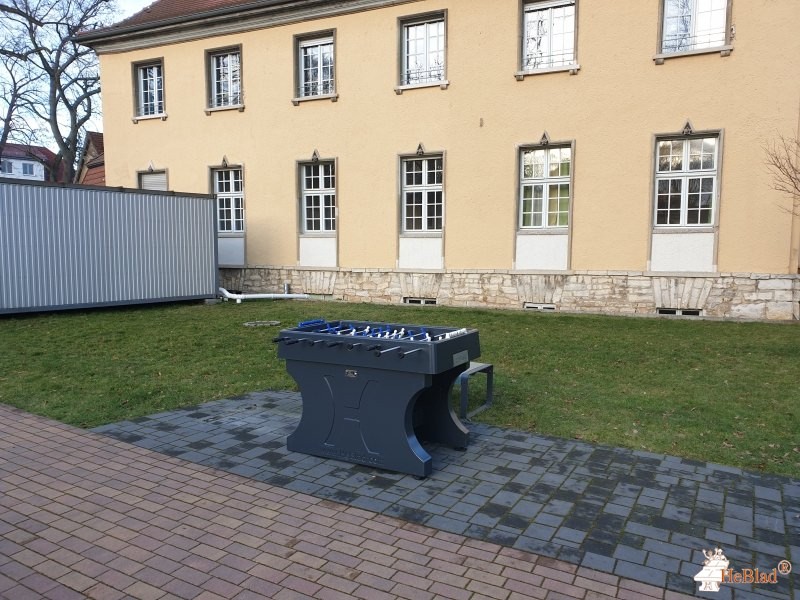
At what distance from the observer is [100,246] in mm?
14086

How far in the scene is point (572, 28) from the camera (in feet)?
48.4

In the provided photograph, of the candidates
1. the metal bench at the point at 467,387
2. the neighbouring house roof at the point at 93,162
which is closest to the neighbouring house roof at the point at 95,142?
the neighbouring house roof at the point at 93,162

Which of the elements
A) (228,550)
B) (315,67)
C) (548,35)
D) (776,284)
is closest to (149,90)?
(315,67)

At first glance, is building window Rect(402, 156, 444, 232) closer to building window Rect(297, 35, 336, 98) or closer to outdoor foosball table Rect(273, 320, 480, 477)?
building window Rect(297, 35, 336, 98)

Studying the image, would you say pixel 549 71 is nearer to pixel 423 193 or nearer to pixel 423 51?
pixel 423 51

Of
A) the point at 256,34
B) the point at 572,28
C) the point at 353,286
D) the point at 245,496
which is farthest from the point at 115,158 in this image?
the point at 245,496

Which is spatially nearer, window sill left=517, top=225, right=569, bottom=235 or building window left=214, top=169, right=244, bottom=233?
window sill left=517, top=225, right=569, bottom=235

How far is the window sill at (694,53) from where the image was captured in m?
13.2

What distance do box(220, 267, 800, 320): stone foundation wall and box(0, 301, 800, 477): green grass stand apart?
2.98 ft

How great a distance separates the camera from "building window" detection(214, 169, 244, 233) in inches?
773

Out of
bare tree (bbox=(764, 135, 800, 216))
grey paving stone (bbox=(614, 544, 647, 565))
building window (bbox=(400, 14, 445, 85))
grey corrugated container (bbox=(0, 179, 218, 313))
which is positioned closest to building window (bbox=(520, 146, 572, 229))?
building window (bbox=(400, 14, 445, 85))

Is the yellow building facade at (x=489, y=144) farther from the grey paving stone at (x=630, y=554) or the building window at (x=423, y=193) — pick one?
the grey paving stone at (x=630, y=554)

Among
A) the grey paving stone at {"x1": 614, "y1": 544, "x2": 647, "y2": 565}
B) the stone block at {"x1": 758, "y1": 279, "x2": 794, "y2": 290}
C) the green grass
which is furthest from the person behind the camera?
the stone block at {"x1": 758, "y1": 279, "x2": 794, "y2": 290}

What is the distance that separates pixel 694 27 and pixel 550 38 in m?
3.13
